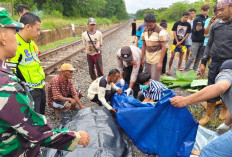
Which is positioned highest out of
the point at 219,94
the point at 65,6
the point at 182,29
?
the point at 65,6

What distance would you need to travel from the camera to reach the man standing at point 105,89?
3.05 metres

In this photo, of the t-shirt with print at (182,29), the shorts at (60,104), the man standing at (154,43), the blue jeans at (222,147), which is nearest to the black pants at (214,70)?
the man standing at (154,43)

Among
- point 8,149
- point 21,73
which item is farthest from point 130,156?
point 21,73

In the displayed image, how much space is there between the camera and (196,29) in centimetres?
521

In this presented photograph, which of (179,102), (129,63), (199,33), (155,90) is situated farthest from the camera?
(199,33)

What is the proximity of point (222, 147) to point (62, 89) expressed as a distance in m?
2.61

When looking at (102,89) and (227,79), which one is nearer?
(227,79)

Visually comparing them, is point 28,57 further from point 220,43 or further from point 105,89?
point 220,43

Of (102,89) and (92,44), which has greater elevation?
(92,44)

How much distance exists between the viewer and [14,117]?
34.3 inches

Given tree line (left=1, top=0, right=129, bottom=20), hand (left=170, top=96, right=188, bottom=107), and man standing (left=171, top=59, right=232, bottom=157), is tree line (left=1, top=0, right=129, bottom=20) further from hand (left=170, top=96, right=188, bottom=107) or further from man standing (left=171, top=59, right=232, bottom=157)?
man standing (left=171, top=59, right=232, bottom=157)

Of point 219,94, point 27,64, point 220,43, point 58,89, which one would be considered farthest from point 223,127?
point 27,64

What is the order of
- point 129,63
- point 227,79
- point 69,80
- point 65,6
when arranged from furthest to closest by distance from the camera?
point 65,6 → point 129,63 → point 69,80 → point 227,79

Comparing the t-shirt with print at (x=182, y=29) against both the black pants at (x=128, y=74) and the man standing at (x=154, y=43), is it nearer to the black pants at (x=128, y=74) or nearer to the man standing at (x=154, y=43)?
the man standing at (x=154, y=43)
